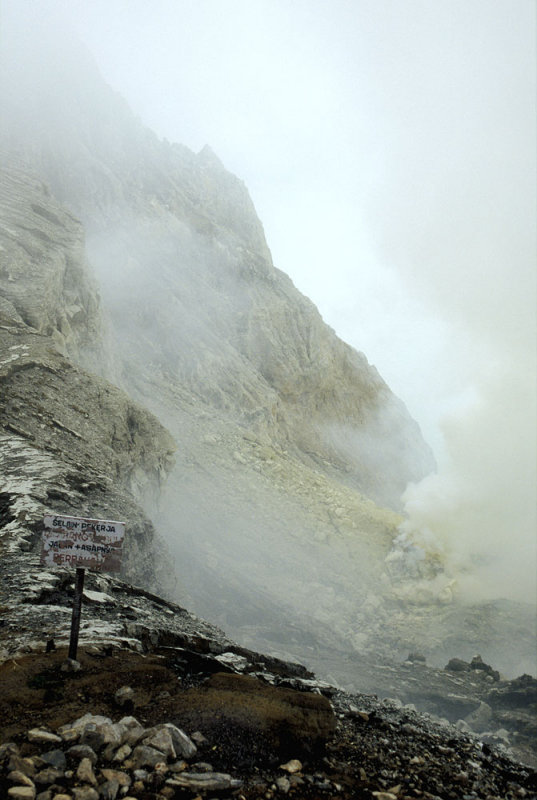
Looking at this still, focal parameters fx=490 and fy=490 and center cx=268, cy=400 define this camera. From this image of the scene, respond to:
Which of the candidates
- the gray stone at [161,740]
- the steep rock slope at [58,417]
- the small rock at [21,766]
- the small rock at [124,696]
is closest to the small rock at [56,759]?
the small rock at [21,766]

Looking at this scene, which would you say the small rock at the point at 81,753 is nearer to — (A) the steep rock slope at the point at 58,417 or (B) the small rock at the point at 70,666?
(B) the small rock at the point at 70,666

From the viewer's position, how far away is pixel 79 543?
5.71 metres

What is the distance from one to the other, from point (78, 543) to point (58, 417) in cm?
1007

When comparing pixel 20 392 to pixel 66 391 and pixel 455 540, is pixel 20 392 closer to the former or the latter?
pixel 66 391

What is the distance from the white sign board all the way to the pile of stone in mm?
1846

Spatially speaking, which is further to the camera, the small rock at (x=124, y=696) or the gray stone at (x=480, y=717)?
the gray stone at (x=480, y=717)

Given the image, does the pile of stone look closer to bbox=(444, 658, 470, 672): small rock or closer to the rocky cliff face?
the rocky cliff face

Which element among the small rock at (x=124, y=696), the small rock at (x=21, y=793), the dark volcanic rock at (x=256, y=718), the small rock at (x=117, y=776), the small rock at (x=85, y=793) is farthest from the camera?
the small rock at (x=124, y=696)

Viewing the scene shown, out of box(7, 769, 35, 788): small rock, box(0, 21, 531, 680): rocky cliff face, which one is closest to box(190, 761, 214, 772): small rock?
box(7, 769, 35, 788): small rock

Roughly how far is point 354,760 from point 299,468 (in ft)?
110

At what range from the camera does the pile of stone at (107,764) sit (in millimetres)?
3238

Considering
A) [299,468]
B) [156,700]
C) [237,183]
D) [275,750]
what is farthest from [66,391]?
[237,183]

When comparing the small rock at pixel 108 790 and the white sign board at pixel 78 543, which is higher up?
the white sign board at pixel 78 543

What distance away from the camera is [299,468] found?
3825 centimetres
